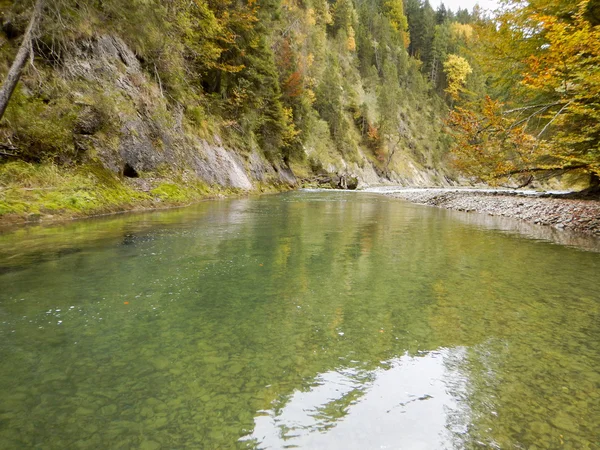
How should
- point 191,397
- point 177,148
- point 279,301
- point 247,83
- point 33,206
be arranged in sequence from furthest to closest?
point 247,83, point 177,148, point 33,206, point 279,301, point 191,397

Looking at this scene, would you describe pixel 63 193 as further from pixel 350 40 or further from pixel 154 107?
pixel 350 40

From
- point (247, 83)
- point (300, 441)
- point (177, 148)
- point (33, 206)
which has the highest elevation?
point (247, 83)

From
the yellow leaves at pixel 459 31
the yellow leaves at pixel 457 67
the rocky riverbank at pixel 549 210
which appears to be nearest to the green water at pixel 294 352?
the rocky riverbank at pixel 549 210

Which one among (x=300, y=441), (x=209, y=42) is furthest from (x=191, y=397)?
(x=209, y=42)

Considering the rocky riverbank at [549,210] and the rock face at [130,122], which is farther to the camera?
the rock face at [130,122]

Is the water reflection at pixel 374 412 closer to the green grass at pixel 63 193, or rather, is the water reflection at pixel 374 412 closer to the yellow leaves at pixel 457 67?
the green grass at pixel 63 193

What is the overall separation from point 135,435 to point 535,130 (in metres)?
16.5

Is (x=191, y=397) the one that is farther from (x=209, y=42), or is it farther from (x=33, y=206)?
(x=209, y=42)

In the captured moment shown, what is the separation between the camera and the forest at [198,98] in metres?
8.65

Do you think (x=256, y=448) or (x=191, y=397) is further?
(x=191, y=397)

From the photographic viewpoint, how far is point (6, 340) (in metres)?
2.54

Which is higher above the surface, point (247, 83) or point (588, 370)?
point (247, 83)

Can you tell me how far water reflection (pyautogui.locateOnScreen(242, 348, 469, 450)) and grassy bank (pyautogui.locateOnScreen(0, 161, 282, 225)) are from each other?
784cm

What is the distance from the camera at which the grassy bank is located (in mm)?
7621
